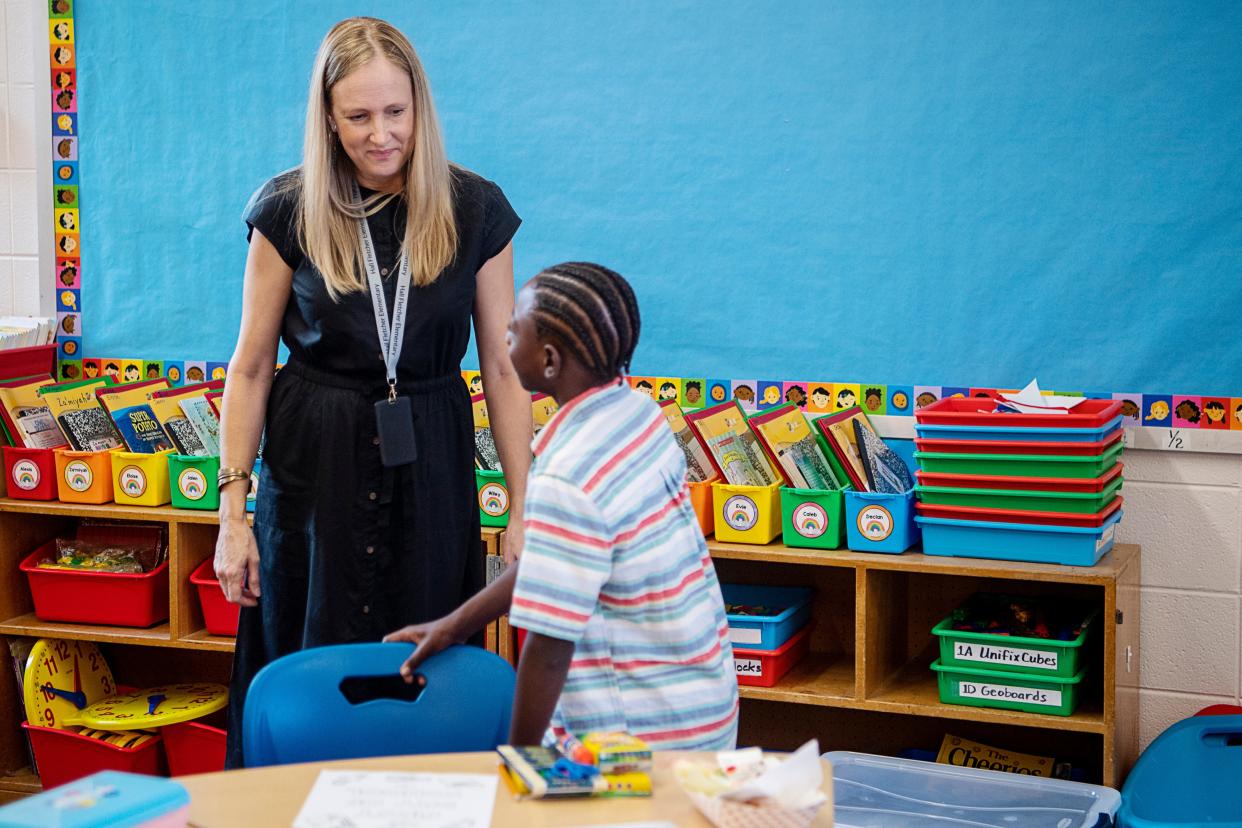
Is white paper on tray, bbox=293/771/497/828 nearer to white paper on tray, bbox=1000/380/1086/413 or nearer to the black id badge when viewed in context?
the black id badge

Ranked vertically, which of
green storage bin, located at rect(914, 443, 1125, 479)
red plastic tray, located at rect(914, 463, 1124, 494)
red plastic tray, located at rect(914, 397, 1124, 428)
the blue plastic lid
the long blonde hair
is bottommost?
the blue plastic lid

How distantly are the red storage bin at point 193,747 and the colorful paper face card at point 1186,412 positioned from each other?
2259mm

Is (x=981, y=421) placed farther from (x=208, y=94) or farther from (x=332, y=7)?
(x=208, y=94)

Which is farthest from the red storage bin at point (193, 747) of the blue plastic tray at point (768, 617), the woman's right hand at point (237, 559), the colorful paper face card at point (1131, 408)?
the colorful paper face card at point (1131, 408)

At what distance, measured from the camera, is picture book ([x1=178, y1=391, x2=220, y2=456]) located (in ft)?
10.6

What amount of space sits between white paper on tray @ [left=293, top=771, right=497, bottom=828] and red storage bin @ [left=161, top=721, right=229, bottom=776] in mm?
1869

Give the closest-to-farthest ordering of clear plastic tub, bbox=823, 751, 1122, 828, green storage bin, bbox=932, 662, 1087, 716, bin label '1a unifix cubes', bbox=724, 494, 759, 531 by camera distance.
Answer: clear plastic tub, bbox=823, 751, 1122, 828, green storage bin, bbox=932, 662, 1087, 716, bin label '1a unifix cubes', bbox=724, 494, 759, 531

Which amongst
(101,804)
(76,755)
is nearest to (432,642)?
(101,804)

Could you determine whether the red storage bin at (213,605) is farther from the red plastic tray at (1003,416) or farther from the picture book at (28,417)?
the red plastic tray at (1003,416)

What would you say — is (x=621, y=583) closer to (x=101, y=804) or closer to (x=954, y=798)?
(x=101, y=804)

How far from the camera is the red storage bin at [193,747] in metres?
3.21

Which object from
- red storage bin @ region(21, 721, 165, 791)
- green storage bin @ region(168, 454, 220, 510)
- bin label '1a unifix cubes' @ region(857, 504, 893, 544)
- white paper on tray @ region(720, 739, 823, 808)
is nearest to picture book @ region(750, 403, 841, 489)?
bin label '1a unifix cubes' @ region(857, 504, 893, 544)

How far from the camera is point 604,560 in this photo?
155 cm

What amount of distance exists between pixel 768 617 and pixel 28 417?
182cm
